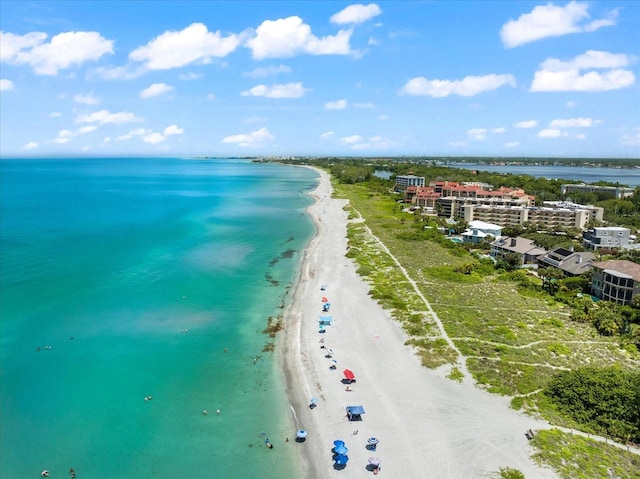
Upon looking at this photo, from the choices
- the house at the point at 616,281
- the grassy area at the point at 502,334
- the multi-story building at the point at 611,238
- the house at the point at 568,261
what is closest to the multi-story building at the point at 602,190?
the multi-story building at the point at 611,238

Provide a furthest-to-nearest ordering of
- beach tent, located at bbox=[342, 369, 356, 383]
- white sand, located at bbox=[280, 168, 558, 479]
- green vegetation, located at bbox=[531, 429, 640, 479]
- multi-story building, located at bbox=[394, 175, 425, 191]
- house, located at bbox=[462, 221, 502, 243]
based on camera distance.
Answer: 1. multi-story building, located at bbox=[394, 175, 425, 191]
2. house, located at bbox=[462, 221, 502, 243]
3. beach tent, located at bbox=[342, 369, 356, 383]
4. white sand, located at bbox=[280, 168, 558, 479]
5. green vegetation, located at bbox=[531, 429, 640, 479]

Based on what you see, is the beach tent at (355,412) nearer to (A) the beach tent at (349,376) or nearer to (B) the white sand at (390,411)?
(B) the white sand at (390,411)

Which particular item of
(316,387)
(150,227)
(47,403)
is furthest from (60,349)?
(150,227)

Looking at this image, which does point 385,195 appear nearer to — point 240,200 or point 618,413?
point 240,200

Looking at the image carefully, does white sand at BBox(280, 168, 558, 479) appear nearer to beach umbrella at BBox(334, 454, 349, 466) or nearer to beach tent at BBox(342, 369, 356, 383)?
beach umbrella at BBox(334, 454, 349, 466)

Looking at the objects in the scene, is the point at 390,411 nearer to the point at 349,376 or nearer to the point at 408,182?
the point at 349,376

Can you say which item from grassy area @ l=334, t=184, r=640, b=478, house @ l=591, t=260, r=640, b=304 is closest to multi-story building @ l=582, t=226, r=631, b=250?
house @ l=591, t=260, r=640, b=304
